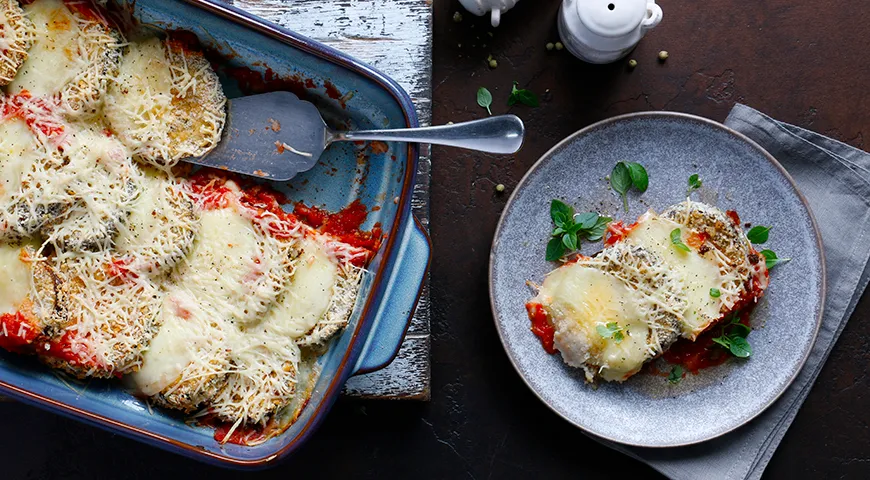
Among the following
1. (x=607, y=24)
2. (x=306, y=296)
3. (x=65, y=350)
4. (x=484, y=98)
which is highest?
(x=607, y=24)

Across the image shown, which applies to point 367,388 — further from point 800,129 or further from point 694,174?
point 800,129

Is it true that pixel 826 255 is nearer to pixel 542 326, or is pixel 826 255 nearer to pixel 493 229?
pixel 542 326

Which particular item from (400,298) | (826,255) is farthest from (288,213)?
(826,255)

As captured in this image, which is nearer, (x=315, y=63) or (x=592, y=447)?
(x=315, y=63)

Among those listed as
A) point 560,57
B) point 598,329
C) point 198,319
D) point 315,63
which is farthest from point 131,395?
point 560,57

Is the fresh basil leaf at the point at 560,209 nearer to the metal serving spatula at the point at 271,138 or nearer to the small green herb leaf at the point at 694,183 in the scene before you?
the metal serving spatula at the point at 271,138
